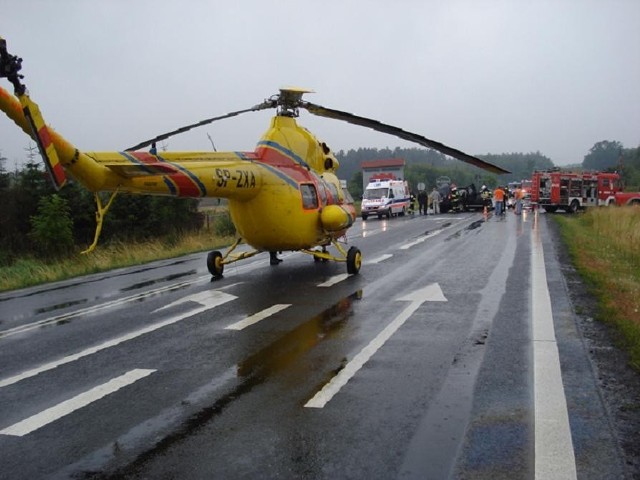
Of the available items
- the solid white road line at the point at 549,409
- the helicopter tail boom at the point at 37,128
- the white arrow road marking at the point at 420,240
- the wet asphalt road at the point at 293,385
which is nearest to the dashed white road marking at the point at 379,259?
the white arrow road marking at the point at 420,240

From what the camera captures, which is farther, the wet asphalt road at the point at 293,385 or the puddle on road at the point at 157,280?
the puddle on road at the point at 157,280

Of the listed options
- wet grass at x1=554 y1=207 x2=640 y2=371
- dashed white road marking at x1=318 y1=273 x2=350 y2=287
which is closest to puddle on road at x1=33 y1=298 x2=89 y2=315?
dashed white road marking at x1=318 y1=273 x2=350 y2=287

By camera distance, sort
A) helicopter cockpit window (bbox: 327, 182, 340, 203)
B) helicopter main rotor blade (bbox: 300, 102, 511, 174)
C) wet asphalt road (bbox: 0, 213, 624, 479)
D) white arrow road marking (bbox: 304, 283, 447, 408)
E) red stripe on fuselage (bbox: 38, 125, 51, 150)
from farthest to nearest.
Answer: helicopter cockpit window (bbox: 327, 182, 340, 203) < helicopter main rotor blade (bbox: 300, 102, 511, 174) < red stripe on fuselage (bbox: 38, 125, 51, 150) < white arrow road marking (bbox: 304, 283, 447, 408) < wet asphalt road (bbox: 0, 213, 624, 479)

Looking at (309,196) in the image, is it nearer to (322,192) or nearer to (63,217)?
(322,192)

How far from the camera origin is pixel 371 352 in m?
6.81

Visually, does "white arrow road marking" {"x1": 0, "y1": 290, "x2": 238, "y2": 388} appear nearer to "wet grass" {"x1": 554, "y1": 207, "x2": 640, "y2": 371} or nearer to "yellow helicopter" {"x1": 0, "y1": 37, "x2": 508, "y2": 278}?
"yellow helicopter" {"x1": 0, "y1": 37, "x2": 508, "y2": 278}

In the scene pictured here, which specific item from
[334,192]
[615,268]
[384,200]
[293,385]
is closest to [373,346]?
[293,385]

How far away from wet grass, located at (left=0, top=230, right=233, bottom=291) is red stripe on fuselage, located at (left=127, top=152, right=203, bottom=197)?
6221 mm

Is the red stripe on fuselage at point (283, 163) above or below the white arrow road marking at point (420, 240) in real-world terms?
above

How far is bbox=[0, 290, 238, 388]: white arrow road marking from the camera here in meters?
6.36

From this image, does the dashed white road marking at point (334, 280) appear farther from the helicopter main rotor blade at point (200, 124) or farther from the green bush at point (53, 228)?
the green bush at point (53, 228)

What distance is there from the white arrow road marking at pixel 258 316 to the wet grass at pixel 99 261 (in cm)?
782

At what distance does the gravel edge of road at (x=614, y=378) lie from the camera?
167 inches

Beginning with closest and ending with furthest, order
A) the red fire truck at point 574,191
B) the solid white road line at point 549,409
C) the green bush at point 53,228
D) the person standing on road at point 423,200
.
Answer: the solid white road line at point 549,409, the green bush at point 53,228, the red fire truck at point 574,191, the person standing on road at point 423,200
